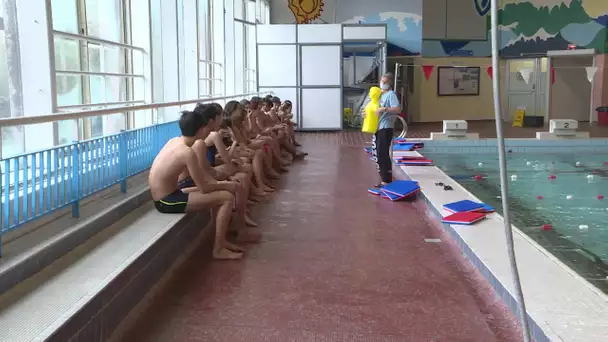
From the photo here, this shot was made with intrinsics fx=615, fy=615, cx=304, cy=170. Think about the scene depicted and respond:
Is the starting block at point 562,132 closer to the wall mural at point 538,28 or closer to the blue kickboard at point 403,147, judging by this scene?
the blue kickboard at point 403,147

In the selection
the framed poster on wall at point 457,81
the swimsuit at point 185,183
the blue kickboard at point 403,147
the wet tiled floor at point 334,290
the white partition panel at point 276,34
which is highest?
the white partition panel at point 276,34

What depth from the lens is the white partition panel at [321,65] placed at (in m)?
16.7

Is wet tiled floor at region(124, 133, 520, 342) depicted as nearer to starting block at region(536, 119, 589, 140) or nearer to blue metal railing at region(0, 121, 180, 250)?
blue metal railing at region(0, 121, 180, 250)

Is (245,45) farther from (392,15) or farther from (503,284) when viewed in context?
(503,284)

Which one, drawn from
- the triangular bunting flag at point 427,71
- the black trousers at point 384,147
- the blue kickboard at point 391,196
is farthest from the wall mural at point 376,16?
the blue kickboard at point 391,196

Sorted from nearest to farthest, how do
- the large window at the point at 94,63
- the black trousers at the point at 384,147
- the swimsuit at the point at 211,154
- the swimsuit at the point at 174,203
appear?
1. the swimsuit at the point at 174,203
2. the large window at the point at 94,63
3. the swimsuit at the point at 211,154
4. the black trousers at the point at 384,147

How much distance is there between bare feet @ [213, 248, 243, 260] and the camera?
491cm

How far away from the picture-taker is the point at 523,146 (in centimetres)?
1334

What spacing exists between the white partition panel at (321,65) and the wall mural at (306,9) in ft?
10.7

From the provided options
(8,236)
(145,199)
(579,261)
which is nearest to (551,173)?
(579,261)

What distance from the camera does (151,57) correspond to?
7.80 meters

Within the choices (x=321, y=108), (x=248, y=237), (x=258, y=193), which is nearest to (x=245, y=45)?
(x=321, y=108)

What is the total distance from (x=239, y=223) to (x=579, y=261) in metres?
3.02

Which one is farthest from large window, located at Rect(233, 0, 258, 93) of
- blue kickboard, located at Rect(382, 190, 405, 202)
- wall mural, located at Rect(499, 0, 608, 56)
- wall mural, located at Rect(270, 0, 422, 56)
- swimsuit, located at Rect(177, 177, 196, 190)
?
swimsuit, located at Rect(177, 177, 196, 190)
